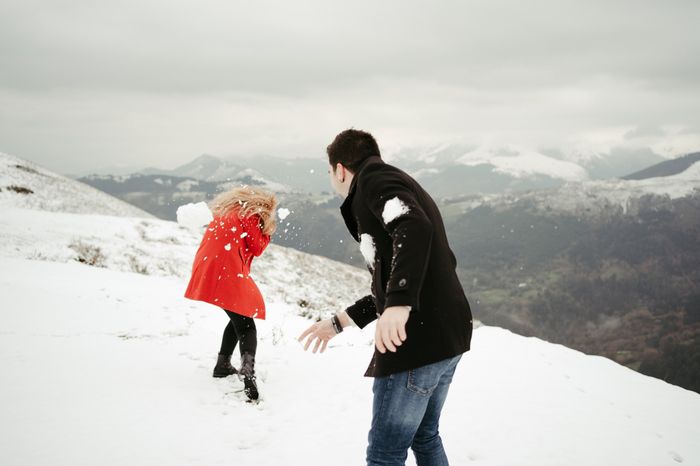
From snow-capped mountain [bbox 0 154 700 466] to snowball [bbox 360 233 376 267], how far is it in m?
2.35

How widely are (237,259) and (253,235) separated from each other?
0.32m

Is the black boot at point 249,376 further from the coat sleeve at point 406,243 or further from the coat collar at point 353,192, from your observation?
the coat sleeve at point 406,243

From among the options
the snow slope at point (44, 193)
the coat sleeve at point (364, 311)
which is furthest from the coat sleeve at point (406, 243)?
the snow slope at point (44, 193)

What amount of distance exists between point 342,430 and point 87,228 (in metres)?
19.8

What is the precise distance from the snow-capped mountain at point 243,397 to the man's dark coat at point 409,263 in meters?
2.22

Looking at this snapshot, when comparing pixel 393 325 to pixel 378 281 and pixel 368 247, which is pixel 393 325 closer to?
pixel 378 281

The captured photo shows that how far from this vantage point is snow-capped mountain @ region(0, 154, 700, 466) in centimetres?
365

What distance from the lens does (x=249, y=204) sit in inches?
175

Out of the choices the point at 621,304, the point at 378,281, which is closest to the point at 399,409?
the point at 378,281

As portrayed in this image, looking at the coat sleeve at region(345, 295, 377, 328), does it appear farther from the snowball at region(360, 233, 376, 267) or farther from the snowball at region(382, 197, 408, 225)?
the snowball at region(382, 197, 408, 225)

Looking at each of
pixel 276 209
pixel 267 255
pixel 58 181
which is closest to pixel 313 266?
pixel 267 255

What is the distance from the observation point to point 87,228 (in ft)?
64.0

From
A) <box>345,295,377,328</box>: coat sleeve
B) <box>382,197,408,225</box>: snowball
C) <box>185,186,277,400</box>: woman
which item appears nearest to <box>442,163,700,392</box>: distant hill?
<box>185,186,277,400</box>: woman

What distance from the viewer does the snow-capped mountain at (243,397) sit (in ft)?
12.0
